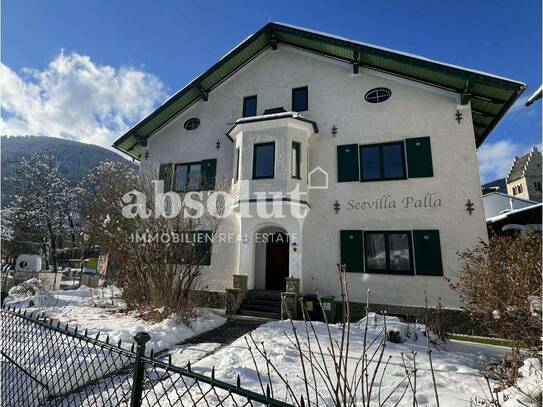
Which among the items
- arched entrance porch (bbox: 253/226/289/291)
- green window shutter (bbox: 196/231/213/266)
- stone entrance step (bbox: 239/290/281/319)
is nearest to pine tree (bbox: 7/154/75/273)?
green window shutter (bbox: 196/231/213/266)

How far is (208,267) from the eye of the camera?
478 inches

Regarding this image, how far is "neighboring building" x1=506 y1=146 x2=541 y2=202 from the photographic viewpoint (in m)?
48.4

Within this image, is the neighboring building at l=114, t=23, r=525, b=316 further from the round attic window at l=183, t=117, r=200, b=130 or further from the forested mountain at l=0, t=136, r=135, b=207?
the forested mountain at l=0, t=136, r=135, b=207

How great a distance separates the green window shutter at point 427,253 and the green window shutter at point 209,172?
7.99 metres

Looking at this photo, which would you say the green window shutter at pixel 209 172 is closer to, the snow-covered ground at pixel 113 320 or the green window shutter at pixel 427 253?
the snow-covered ground at pixel 113 320

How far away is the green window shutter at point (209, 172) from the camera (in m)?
12.5

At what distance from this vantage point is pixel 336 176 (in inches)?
446

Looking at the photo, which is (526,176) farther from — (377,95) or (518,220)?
(377,95)

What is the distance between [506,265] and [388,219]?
17.2 feet

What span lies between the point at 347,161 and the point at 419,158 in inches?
97.0

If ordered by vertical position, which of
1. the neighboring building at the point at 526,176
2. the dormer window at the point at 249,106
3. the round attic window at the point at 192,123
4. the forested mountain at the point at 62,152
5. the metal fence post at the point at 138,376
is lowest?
the metal fence post at the point at 138,376

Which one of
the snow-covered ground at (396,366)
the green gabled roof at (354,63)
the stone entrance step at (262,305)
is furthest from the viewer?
the stone entrance step at (262,305)

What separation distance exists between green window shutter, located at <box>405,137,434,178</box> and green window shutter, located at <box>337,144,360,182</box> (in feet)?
5.86

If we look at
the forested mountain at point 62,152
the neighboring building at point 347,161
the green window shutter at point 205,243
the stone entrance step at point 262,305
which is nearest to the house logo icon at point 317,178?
the neighboring building at point 347,161
